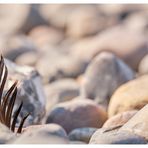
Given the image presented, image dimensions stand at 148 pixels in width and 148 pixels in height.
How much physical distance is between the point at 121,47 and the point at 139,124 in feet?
11.7

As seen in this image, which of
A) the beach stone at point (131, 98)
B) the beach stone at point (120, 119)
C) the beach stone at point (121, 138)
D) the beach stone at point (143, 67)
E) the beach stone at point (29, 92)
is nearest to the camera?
the beach stone at point (121, 138)

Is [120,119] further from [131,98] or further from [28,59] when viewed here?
[28,59]

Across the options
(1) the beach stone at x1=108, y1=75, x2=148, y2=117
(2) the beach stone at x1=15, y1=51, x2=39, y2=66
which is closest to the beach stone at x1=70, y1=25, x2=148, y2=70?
(2) the beach stone at x1=15, y1=51, x2=39, y2=66

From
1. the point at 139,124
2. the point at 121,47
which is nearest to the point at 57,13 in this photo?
the point at 121,47

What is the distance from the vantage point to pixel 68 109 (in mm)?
3396

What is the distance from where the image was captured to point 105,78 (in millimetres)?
4211

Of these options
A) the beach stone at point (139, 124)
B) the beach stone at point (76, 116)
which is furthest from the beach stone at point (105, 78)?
the beach stone at point (139, 124)

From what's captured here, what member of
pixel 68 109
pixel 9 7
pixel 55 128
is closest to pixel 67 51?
pixel 9 7

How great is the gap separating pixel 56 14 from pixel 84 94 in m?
5.07

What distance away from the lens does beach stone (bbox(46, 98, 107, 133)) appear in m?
3.36

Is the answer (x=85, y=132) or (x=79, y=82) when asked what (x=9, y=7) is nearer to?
(x=79, y=82)

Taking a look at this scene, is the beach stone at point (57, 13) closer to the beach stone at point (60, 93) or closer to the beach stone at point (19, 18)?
the beach stone at point (19, 18)

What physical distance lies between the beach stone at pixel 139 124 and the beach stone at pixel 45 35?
198 inches

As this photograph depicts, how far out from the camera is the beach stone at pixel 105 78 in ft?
13.6
